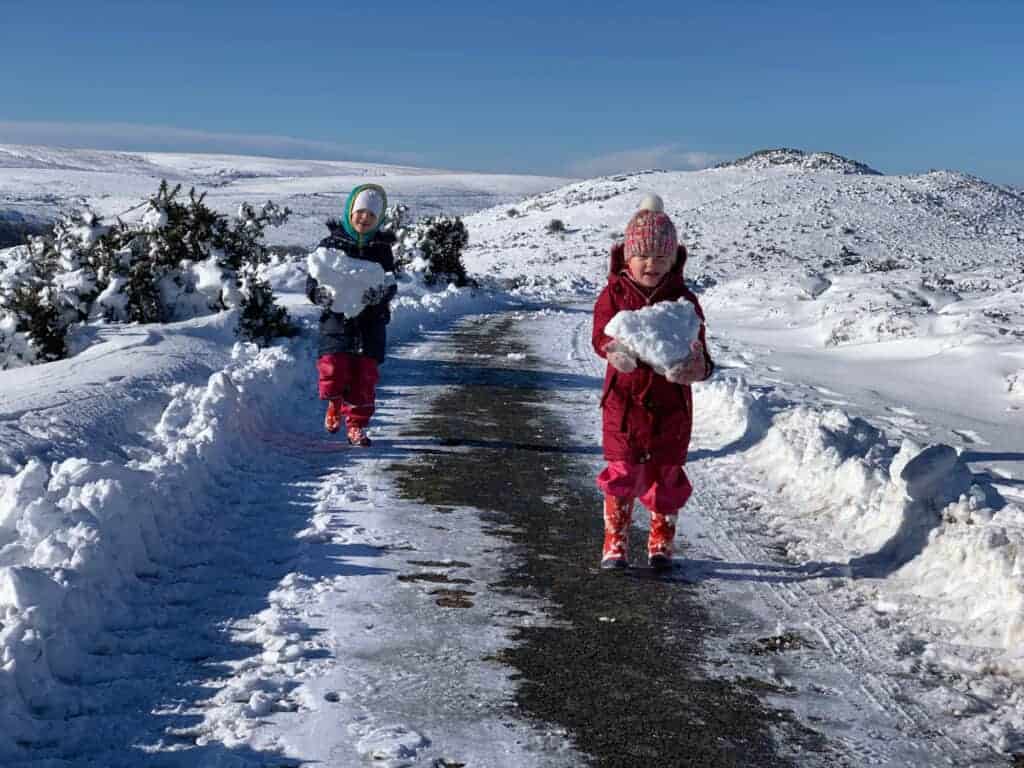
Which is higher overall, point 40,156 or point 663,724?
point 40,156

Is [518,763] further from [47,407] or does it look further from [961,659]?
[47,407]

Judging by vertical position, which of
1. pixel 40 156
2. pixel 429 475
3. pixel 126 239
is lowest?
pixel 429 475

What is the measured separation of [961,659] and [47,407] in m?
6.52

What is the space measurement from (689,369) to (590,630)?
1563mm

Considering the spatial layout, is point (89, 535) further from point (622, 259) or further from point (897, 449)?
point (897, 449)

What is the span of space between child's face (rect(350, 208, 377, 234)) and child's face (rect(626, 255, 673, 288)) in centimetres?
377

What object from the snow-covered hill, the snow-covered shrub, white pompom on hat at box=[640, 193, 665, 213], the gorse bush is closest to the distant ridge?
Answer: the snow-covered hill

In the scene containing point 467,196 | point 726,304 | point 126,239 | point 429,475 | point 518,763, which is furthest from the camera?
point 467,196

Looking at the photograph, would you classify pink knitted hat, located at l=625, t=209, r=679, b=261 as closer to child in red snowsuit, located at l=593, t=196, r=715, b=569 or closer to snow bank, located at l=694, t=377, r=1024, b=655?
child in red snowsuit, located at l=593, t=196, r=715, b=569

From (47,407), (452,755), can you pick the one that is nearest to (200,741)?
(452,755)

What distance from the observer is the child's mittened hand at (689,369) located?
17.6 ft

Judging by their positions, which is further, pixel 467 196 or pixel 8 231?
pixel 467 196

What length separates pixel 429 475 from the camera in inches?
293

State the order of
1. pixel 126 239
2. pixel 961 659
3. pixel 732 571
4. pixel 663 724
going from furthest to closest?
pixel 126 239
pixel 732 571
pixel 961 659
pixel 663 724
